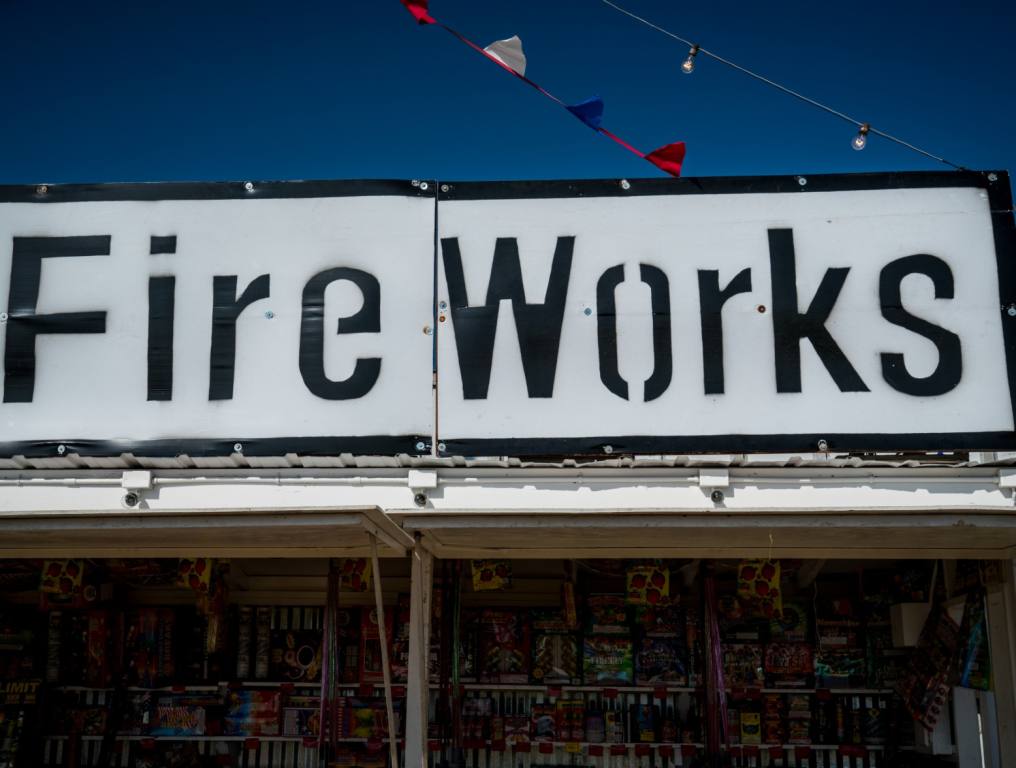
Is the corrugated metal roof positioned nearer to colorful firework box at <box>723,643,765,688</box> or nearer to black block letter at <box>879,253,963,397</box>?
black block letter at <box>879,253,963,397</box>

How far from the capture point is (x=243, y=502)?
6.77 meters

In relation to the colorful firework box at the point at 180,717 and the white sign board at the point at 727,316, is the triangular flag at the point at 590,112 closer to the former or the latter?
the white sign board at the point at 727,316

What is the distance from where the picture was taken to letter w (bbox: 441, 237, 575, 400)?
20.9 ft

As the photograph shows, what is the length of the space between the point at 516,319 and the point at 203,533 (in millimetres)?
2135

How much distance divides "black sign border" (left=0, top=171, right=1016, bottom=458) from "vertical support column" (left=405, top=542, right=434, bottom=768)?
0.83 metres

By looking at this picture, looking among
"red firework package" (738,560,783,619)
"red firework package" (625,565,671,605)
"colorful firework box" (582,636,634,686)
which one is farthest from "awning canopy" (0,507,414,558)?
"colorful firework box" (582,636,634,686)

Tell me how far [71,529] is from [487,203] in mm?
2993

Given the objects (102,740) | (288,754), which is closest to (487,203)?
(288,754)

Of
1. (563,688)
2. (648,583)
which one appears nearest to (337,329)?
(648,583)

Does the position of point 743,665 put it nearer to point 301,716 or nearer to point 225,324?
point 301,716

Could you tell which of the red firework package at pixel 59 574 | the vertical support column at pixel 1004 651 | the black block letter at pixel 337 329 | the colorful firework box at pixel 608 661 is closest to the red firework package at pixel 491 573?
the colorful firework box at pixel 608 661

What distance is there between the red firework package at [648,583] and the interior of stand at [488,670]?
1.90 feet

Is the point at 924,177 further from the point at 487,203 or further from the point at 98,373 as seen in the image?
the point at 98,373

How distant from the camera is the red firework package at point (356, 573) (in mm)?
7727
